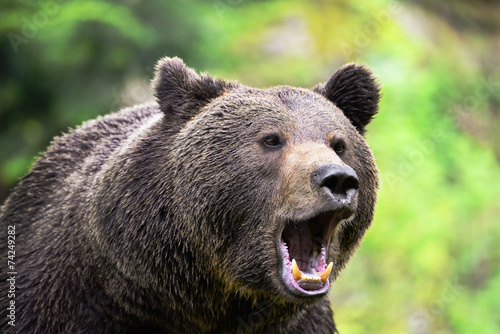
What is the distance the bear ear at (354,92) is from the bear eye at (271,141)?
0.79m

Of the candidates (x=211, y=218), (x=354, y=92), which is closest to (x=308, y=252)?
(x=211, y=218)

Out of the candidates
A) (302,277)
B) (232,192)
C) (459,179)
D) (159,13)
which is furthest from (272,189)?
(459,179)

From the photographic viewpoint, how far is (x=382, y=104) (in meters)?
12.9

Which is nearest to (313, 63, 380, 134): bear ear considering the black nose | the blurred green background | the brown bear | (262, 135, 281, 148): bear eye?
the brown bear

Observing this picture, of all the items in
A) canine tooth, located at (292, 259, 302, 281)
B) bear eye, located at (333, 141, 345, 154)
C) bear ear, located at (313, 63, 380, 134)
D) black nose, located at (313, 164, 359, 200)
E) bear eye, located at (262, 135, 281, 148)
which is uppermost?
bear ear, located at (313, 63, 380, 134)

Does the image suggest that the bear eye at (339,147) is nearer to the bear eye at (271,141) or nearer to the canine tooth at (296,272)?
the bear eye at (271,141)

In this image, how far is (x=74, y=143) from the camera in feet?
18.3

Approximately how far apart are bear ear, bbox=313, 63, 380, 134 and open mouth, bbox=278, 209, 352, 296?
1.00 m

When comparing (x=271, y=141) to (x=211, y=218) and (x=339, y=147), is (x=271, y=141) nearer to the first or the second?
(x=339, y=147)

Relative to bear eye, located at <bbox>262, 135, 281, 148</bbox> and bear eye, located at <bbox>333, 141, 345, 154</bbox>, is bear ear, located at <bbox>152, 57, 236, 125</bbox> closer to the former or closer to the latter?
bear eye, located at <bbox>262, 135, 281, 148</bbox>

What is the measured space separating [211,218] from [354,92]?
1448mm

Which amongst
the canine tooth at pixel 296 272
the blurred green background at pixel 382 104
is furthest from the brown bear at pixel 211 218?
the blurred green background at pixel 382 104

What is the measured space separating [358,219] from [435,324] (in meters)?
7.34

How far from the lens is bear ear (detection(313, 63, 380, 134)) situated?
4719mm
